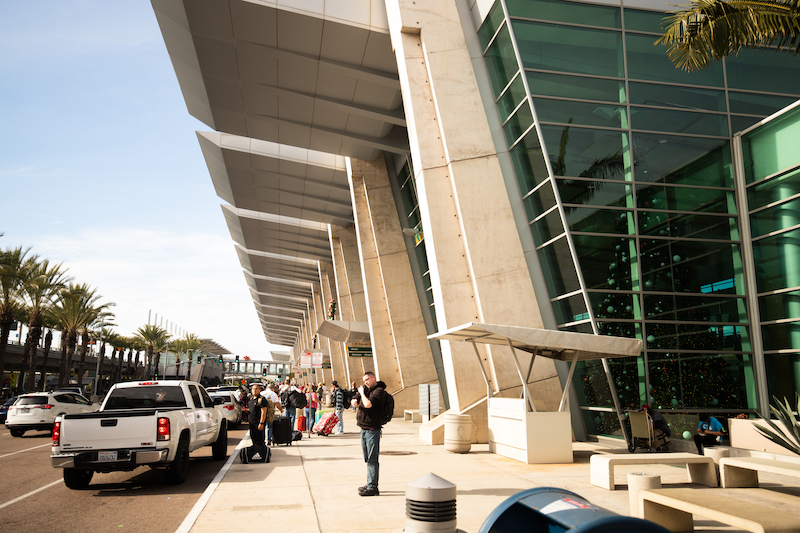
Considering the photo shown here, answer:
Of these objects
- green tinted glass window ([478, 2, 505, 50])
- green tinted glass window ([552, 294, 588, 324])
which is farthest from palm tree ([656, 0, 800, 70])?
green tinted glass window ([478, 2, 505, 50])

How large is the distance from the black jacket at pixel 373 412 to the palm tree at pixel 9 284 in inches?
1483

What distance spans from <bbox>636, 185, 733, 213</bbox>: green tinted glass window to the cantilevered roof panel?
10.1 metres

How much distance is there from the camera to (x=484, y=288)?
16609 mm

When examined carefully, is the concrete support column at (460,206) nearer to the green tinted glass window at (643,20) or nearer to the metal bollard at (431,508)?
the green tinted glass window at (643,20)

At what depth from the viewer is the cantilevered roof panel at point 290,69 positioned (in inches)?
752

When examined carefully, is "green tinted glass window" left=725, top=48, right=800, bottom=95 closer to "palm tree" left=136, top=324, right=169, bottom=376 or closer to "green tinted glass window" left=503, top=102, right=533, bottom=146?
"green tinted glass window" left=503, top=102, right=533, bottom=146

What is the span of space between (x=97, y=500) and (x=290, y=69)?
1669 cm

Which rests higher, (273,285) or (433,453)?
(273,285)

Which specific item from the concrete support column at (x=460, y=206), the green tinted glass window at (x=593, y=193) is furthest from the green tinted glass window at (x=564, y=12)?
the green tinted glass window at (x=593, y=193)

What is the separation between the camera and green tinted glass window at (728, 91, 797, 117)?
16.5m

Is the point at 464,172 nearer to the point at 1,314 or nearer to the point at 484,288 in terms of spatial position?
the point at 484,288

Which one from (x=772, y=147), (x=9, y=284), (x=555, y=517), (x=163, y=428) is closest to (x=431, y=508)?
(x=555, y=517)

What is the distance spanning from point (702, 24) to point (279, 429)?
13598 mm

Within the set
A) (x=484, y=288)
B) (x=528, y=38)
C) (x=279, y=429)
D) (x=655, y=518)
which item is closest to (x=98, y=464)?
(x=279, y=429)
